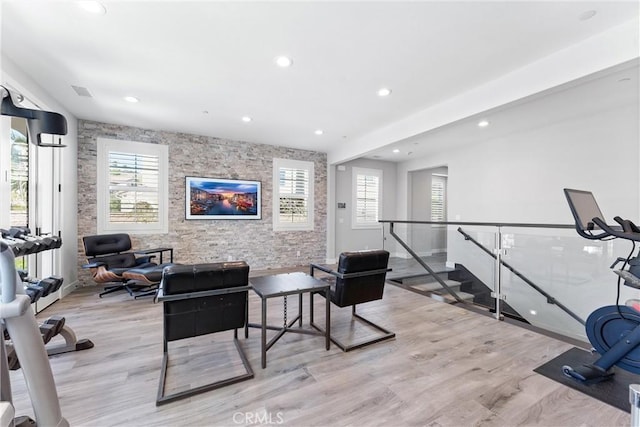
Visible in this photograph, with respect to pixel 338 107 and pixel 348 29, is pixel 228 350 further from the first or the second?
pixel 338 107

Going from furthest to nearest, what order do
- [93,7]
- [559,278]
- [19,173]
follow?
[559,278], [19,173], [93,7]

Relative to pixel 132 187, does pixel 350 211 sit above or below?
below

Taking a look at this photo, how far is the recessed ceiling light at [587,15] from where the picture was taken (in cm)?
207

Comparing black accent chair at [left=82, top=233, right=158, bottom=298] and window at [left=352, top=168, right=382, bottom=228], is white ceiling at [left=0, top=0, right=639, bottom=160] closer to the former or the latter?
black accent chair at [left=82, top=233, right=158, bottom=298]

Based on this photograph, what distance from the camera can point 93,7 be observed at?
2.06 meters

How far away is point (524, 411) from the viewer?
5.95 ft

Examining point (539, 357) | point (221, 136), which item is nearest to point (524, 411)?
point (539, 357)

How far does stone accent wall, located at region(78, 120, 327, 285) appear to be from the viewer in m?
4.77

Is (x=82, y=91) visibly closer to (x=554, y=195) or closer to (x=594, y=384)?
(x=594, y=384)

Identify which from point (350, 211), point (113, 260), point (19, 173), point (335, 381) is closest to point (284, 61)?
point (335, 381)

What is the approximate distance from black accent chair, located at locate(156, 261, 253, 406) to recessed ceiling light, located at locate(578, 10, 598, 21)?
3.31 metres

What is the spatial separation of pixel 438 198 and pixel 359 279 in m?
6.51

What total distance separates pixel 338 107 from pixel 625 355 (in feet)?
12.7

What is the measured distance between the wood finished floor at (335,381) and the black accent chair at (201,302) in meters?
0.09
